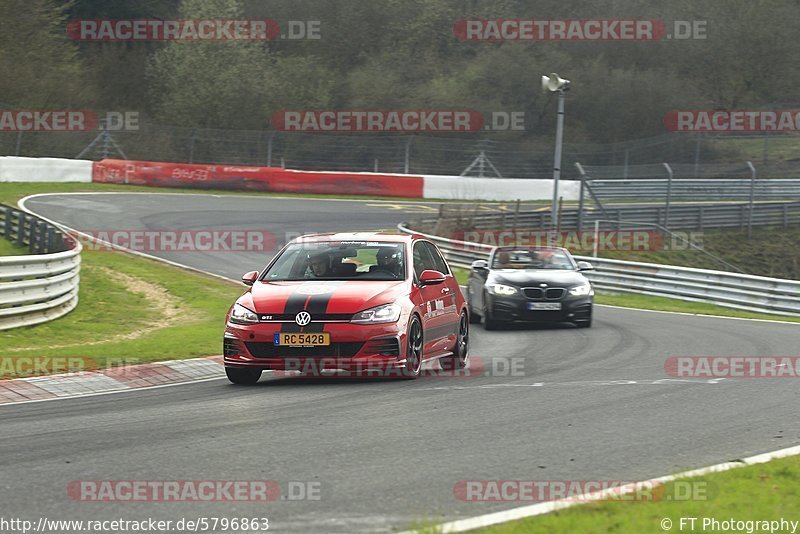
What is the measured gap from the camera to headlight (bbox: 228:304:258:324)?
11320 millimetres

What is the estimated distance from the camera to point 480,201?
45.8 metres

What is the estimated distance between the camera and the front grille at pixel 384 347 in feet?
36.3

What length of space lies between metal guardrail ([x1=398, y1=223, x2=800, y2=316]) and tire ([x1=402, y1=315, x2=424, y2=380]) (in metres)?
14.2

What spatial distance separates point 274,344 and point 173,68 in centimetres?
4926

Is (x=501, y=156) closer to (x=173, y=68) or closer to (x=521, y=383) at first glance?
(x=173, y=68)

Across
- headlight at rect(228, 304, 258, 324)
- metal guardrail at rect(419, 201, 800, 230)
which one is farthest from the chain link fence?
headlight at rect(228, 304, 258, 324)

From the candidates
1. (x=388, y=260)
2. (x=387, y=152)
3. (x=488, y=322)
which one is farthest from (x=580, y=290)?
(x=387, y=152)

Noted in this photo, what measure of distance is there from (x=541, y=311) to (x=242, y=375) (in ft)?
24.7

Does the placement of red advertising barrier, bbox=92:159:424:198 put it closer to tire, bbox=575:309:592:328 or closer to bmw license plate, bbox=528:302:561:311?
tire, bbox=575:309:592:328

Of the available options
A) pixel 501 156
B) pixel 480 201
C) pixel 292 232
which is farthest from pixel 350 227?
pixel 501 156

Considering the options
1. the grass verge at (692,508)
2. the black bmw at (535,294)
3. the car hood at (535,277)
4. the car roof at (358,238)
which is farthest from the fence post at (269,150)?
the grass verge at (692,508)

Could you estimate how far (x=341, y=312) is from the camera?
36.4 ft

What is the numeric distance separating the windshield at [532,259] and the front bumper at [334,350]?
8141 millimetres

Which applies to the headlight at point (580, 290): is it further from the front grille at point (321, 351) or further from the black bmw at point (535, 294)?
the front grille at point (321, 351)
